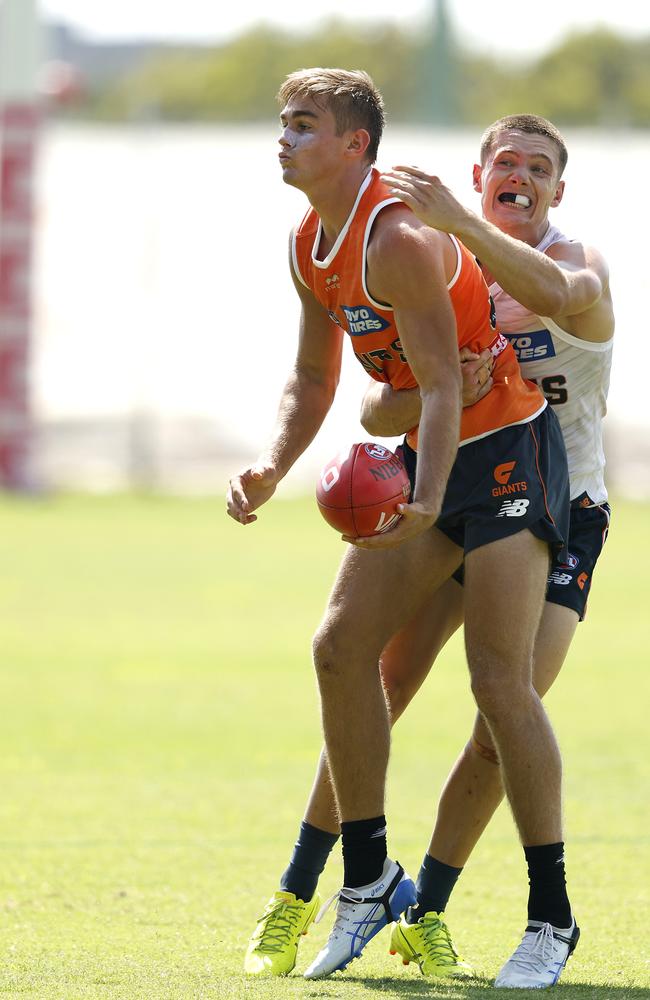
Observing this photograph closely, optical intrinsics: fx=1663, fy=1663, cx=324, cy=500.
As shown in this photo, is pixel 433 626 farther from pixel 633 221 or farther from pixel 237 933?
pixel 633 221

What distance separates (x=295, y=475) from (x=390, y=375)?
20300 millimetres

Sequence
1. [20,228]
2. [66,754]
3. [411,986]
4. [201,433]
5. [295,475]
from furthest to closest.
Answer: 1. [201,433]
2. [295,475]
3. [20,228]
4. [66,754]
5. [411,986]

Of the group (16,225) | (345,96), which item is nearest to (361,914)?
(345,96)

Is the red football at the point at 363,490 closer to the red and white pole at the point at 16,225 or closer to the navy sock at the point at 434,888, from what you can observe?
the navy sock at the point at 434,888

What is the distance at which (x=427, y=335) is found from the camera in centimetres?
471

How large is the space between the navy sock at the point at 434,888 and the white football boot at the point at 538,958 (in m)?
0.45

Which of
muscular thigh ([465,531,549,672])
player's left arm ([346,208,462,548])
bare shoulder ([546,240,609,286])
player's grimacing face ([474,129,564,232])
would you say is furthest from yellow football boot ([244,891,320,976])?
player's grimacing face ([474,129,564,232])

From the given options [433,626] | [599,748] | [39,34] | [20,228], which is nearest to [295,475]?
[20,228]

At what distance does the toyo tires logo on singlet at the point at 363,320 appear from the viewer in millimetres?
4887

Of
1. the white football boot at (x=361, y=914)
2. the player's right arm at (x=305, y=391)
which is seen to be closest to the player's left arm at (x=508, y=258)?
the player's right arm at (x=305, y=391)

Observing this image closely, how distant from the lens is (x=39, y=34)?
938 inches

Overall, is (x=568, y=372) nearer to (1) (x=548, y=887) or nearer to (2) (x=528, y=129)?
(2) (x=528, y=129)

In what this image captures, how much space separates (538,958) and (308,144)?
8.12ft

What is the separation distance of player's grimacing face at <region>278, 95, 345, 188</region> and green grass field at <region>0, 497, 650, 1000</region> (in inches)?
93.1
